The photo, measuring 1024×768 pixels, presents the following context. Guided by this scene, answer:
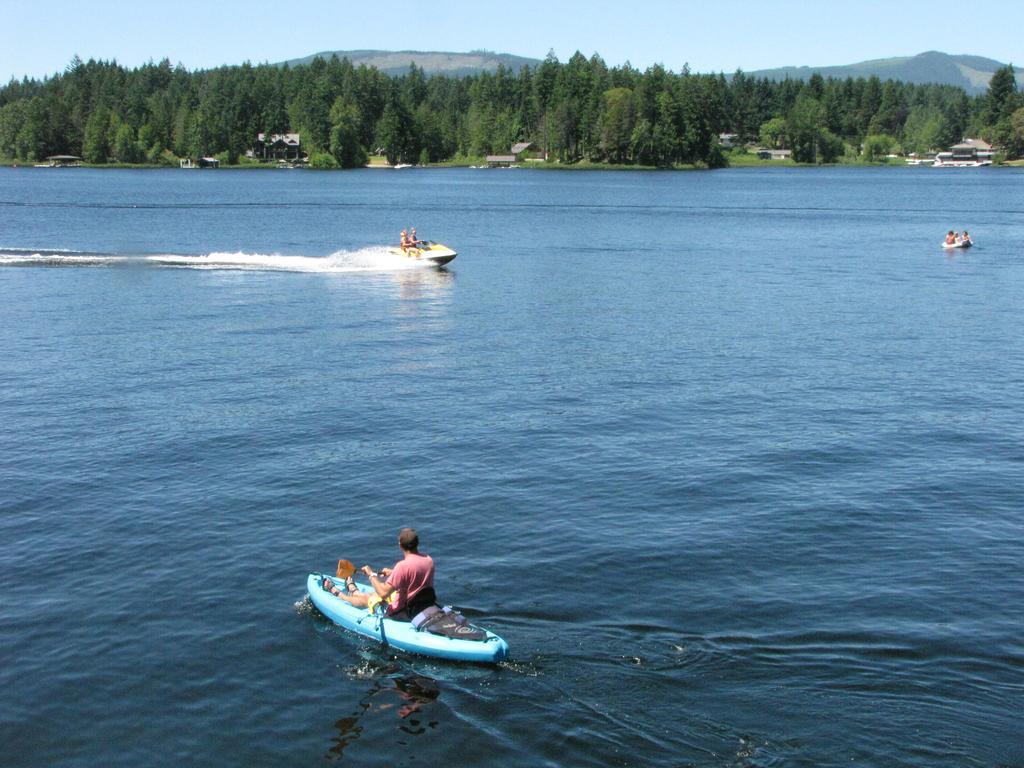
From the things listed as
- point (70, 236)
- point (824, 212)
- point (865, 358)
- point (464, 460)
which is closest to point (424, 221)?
point (70, 236)

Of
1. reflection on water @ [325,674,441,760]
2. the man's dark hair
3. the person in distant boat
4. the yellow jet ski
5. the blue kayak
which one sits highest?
the yellow jet ski

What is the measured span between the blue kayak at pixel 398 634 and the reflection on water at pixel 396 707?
0.60 metres

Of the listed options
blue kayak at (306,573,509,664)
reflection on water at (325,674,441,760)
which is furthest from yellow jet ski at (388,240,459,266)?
reflection on water at (325,674,441,760)

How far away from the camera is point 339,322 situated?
167 ft

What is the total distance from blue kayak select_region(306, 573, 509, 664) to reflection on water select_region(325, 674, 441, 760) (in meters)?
0.60

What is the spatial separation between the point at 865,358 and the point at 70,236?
7212 centimetres

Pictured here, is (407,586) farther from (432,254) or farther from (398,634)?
(432,254)

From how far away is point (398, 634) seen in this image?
19.3 metres

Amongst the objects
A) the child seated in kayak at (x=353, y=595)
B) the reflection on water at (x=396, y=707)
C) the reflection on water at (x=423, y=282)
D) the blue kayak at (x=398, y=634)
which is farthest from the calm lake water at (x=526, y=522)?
the reflection on water at (x=423, y=282)

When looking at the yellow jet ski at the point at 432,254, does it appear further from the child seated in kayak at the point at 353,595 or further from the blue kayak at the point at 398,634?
the child seated in kayak at the point at 353,595

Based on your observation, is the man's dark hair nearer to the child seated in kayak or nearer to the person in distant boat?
the person in distant boat

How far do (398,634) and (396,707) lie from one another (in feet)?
6.21

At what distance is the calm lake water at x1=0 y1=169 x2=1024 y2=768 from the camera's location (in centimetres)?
1695

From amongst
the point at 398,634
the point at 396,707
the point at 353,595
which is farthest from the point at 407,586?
the point at 396,707
